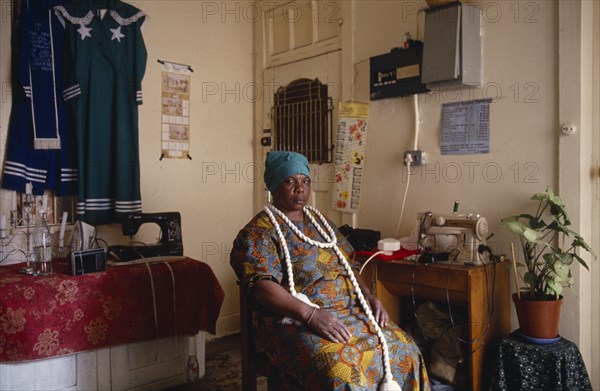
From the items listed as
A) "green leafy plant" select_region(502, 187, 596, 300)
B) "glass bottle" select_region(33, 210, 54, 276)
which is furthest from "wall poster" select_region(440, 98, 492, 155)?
"glass bottle" select_region(33, 210, 54, 276)

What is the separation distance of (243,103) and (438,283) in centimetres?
224

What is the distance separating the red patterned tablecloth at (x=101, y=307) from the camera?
7.18 ft

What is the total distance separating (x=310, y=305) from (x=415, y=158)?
1359mm

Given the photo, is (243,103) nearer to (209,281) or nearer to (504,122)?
(209,281)

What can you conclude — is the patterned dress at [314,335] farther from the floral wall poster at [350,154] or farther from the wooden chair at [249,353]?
the floral wall poster at [350,154]

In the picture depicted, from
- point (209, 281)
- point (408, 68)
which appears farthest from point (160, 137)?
point (408, 68)

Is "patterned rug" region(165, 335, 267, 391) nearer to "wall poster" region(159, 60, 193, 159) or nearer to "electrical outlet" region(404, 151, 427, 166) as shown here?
"wall poster" region(159, 60, 193, 159)

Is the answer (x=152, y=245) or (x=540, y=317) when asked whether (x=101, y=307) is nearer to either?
(x=152, y=245)

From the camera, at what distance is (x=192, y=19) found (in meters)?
3.52

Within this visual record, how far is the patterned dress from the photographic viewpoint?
171 cm

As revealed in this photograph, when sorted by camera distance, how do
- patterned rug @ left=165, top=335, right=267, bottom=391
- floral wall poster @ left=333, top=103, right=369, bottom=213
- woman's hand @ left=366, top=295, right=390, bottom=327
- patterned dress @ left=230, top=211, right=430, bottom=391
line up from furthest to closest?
floral wall poster @ left=333, top=103, right=369, bottom=213, patterned rug @ left=165, top=335, right=267, bottom=391, woman's hand @ left=366, top=295, right=390, bottom=327, patterned dress @ left=230, top=211, right=430, bottom=391

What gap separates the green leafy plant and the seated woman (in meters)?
0.70

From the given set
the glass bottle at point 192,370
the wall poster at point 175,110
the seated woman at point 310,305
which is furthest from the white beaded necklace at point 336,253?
the wall poster at point 175,110

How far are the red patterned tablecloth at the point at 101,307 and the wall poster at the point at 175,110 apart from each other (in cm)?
98
